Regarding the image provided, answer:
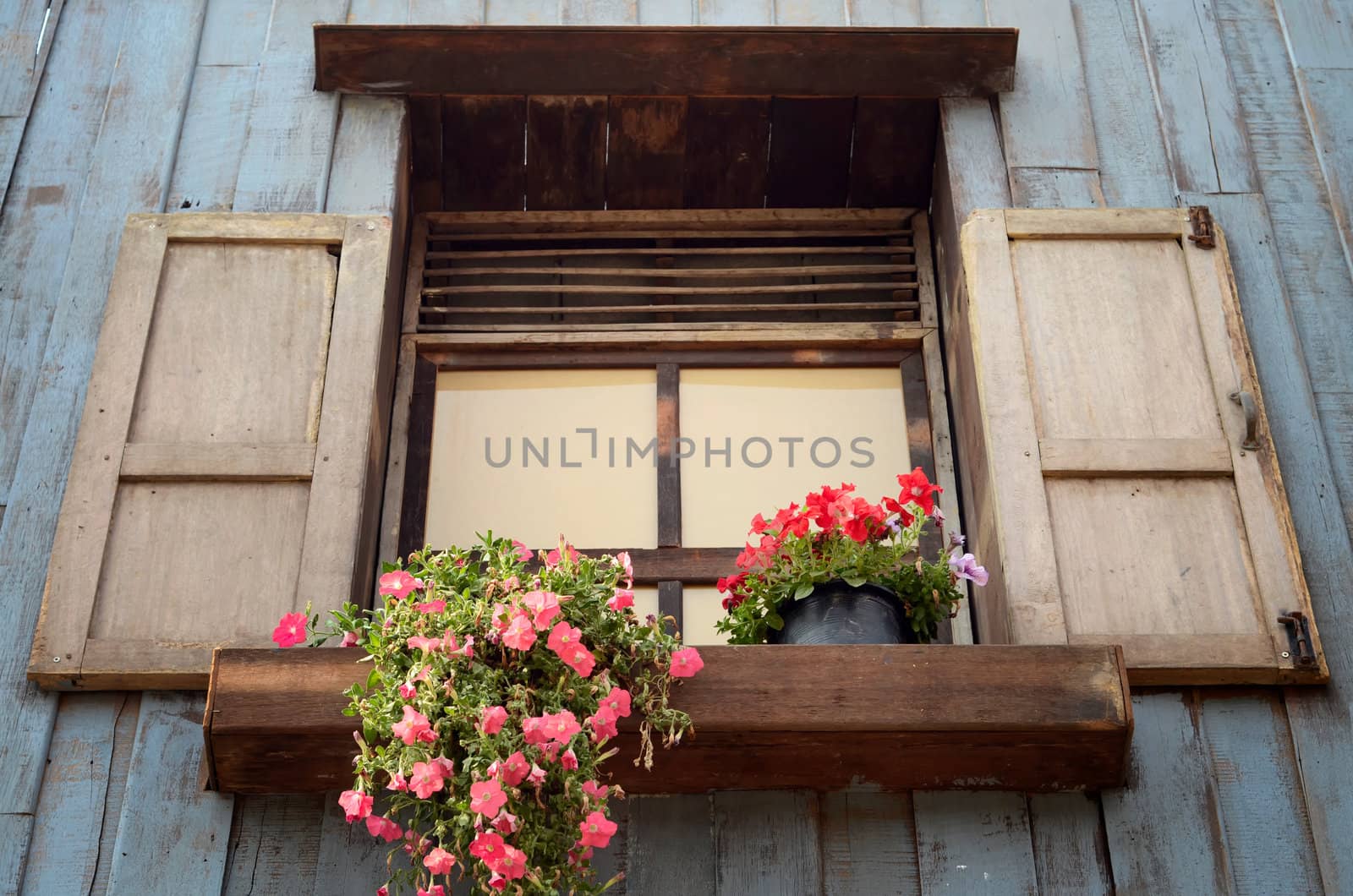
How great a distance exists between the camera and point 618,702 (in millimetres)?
2326

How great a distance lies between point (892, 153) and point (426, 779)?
2.28 m

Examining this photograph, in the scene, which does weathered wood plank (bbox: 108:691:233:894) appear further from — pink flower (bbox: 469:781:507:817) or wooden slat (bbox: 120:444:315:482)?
pink flower (bbox: 469:781:507:817)

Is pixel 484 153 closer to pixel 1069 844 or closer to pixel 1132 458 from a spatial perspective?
pixel 1132 458

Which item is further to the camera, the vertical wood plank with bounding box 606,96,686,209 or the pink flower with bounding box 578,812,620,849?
the vertical wood plank with bounding box 606,96,686,209

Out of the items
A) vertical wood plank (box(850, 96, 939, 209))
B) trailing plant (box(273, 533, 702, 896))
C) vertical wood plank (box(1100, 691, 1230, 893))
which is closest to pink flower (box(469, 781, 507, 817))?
trailing plant (box(273, 533, 702, 896))

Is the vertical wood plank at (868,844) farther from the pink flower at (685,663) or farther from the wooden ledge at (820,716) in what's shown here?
the pink flower at (685,663)

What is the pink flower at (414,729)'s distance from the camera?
2.22 m

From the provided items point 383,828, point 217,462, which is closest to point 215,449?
point 217,462

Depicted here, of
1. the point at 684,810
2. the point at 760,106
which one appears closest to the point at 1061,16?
the point at 760,106

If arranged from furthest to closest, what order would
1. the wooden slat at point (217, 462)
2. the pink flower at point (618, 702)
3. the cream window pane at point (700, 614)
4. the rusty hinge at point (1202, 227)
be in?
the rusty hinge at point (1202, 227)
the cream window pane at point (700, 614)
the wooden slat at point (217, 462)
the pink flower at point (618, 702)

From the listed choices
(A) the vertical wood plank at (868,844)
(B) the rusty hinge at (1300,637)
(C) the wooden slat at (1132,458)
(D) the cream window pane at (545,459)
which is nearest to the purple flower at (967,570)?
(C) the wooden slat at (1132,458)

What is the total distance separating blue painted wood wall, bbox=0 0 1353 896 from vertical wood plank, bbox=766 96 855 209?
28cm

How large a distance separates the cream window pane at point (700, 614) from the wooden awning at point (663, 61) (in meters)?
1.32

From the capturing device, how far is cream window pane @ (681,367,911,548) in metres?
3.40
